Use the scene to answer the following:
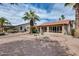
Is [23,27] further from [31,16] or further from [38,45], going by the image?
[38,45]

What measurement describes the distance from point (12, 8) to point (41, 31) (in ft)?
1.50

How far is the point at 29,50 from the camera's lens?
7.80ft

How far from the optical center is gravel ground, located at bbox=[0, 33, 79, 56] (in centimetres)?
236

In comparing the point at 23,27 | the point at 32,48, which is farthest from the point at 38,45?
the point at 23,27

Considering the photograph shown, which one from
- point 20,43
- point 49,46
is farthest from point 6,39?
point 49,46

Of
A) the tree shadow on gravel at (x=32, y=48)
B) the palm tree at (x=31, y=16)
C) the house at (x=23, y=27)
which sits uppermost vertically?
the palm tree at (x=31, y=16)

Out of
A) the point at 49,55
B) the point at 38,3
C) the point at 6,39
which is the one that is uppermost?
the point at 38,3

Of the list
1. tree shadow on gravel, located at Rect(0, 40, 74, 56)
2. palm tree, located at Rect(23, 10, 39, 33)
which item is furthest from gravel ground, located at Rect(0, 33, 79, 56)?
palm tree, located at Rect(23, 10, 39, 33)

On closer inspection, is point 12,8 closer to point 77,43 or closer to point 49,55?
point 49,55

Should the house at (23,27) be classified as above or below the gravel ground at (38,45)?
above

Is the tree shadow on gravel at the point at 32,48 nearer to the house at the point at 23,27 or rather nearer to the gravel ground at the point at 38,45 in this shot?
A: the gravel ground at the point at 38,45

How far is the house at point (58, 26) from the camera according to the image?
2380mm

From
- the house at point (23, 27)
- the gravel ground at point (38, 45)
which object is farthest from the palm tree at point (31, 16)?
the gravel ground at point (38, 45)

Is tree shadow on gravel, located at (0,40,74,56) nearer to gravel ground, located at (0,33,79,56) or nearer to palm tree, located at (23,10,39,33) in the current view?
gravel ground, located at (0,33,79,56)
